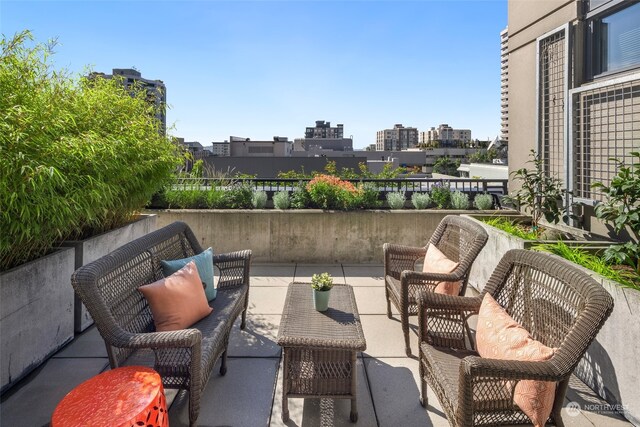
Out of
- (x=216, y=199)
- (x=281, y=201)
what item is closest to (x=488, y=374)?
(x=281, y=201)

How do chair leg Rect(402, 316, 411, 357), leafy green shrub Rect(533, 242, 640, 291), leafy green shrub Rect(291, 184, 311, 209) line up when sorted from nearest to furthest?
leafy green shrub Rect(533, 242, 640, 291) < chair leg Rect(402, 316, 411, 357) < leafy green shrub Rect(291, 184, 311, 209)

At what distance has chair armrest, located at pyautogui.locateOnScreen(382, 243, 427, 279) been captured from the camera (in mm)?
3168

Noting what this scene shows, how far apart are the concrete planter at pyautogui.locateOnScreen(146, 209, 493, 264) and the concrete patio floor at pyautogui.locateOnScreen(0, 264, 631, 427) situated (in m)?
1.90

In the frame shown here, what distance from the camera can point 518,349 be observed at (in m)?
1.56

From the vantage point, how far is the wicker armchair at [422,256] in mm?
2564

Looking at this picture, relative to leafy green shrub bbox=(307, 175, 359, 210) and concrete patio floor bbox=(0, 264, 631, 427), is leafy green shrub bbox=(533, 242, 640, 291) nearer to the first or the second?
concrete patio floor bbox=(0, 264, 631, 427)

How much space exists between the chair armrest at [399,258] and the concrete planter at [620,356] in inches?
50.6

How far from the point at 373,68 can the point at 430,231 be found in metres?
6.81

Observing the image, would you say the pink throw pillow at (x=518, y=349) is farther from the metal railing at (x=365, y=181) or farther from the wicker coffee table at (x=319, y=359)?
the metal railing at (x=365, y=181)

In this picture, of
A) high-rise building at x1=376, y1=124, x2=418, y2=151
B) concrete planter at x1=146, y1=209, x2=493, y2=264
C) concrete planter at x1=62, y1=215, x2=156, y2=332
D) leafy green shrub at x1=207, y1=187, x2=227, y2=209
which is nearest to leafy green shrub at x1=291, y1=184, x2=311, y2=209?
concrete planter at x1=146, y1=209, x2=493, y2=264

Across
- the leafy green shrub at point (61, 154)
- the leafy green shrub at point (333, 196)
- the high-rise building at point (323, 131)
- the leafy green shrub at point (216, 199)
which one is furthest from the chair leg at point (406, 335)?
the high-rise building at point (323, 131)

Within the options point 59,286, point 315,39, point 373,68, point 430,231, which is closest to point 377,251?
point 430,231

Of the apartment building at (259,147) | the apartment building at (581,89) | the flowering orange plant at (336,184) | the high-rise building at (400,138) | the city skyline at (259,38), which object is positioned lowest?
the flowering orange plant at (336,184)

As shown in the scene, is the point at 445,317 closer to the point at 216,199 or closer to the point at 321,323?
the point at 321,323
